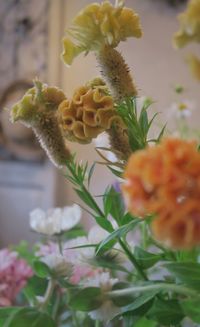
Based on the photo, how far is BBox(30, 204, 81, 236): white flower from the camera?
1.72 feet

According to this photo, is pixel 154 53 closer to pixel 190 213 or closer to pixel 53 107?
pixel 53 107

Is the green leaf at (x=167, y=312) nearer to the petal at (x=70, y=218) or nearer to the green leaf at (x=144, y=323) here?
the green leaf at (x=144, y=323)

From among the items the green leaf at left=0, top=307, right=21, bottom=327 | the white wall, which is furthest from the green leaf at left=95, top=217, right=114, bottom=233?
the white wall

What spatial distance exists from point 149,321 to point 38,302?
128mm

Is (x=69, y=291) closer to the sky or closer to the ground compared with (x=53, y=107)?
closer to the ground

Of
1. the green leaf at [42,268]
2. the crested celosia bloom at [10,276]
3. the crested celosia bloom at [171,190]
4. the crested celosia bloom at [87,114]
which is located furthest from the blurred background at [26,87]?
the crested celosia bloom at [171,190]

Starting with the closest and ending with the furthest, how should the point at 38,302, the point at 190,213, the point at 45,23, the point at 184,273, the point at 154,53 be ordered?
1. the point at 190,213
2. the point at 184,273
3. the point at 38,302
4. the point at 154,53
5. the point at 45,23

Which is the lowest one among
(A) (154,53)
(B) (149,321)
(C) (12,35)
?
(B) (149,321)

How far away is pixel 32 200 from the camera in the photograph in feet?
7.14

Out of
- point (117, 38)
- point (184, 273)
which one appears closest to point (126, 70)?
A: point (117, 38)

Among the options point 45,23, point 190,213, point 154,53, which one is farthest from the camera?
point 45,23

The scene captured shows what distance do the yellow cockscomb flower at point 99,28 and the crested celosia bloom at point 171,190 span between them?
149mm

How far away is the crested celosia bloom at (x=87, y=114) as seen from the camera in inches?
12.8

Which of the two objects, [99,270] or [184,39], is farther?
[99,270]
